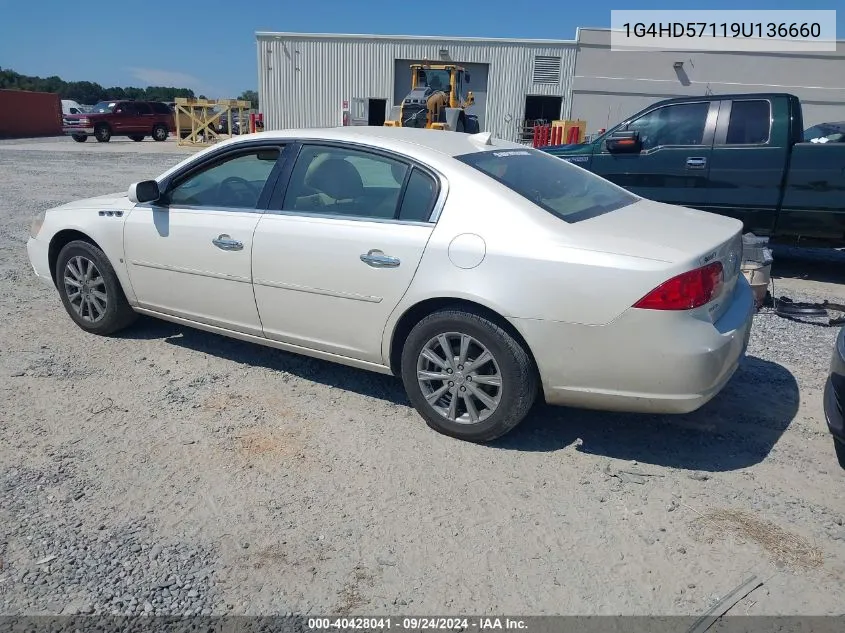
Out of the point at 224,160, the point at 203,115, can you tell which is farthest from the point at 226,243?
the point at 203,115

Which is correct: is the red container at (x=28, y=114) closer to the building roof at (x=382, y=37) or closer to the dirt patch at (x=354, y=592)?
the building roof at (x=382, y=37)

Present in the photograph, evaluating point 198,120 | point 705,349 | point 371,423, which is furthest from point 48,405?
point 198,120

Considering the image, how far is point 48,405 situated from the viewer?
406 centimetres

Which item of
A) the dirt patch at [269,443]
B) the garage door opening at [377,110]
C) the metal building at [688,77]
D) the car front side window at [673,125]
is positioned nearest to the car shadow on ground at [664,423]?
the dirt patch at [269,443]

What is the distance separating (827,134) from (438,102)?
699 inches

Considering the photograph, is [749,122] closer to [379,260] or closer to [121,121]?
[379,260]

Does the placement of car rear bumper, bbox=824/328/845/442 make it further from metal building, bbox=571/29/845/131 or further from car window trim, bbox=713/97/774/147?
metal building, bbox=571/29/845/131

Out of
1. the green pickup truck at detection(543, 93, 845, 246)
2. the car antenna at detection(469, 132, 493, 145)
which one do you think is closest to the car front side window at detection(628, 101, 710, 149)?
the green pickup truck at detection(543, 93, 845, 246)

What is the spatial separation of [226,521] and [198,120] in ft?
96.8

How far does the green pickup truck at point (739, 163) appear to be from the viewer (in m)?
6.92

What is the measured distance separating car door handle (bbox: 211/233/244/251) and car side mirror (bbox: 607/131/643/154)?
503cm

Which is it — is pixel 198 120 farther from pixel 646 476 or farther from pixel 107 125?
pixel 646 476

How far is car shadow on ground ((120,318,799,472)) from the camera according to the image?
363 cm

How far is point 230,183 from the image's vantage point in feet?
14.8
